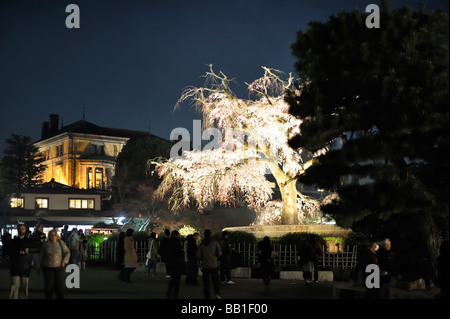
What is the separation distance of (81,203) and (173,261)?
54.1 metres

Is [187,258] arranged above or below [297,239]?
below

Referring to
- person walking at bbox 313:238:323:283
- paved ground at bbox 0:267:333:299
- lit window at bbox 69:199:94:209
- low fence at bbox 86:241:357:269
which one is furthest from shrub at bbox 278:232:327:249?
lit window at bbox 69:199:94:209

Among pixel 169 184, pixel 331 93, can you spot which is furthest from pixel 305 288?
pixel 169 184

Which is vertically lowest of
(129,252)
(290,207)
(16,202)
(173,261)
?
(129,252)

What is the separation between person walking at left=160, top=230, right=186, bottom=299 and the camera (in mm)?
14148

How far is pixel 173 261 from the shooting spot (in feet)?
46.8

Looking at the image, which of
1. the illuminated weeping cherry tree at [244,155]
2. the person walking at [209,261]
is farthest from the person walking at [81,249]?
the person walking at [209,261]

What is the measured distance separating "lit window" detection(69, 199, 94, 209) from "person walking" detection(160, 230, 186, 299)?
53032mm

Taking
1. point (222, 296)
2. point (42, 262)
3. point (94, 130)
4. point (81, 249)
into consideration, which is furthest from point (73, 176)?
point (42, 262)

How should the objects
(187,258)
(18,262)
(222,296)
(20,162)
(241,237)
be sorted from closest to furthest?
1. (18,262)
2. (222,296)
3. (187,258)
4. (241,237)
5. (20,162)

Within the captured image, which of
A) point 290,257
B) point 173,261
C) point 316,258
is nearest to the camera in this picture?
point 173,261

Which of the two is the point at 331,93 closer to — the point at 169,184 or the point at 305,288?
the point at 305,288

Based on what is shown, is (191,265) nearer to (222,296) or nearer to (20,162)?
(222,296)
